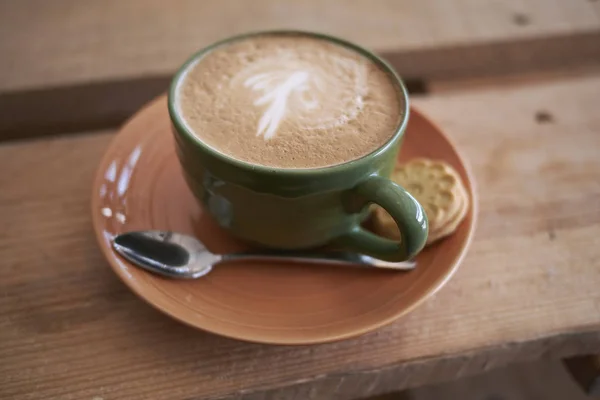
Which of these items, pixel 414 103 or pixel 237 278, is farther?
pixel 414 103

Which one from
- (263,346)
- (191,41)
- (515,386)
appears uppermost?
(191,41)

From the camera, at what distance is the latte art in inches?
22.3

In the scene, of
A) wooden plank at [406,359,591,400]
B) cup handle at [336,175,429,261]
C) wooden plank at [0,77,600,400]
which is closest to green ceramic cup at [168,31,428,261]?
cup handle at [336,175,429,261]

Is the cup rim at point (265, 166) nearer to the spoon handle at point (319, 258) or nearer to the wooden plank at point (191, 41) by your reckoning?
the spoon handle at point (319, 258)

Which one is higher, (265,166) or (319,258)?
(265,166)

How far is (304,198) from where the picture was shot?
0.51 metres

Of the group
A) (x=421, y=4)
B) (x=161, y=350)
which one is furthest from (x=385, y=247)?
(x=421, y=4)

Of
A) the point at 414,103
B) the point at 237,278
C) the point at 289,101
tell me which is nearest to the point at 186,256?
the point at 237,278

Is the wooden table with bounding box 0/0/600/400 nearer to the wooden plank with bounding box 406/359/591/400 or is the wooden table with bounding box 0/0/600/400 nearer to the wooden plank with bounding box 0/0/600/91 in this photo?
the wooden plank with bounding box 0/0/600/91

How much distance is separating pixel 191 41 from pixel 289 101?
1.30 ft

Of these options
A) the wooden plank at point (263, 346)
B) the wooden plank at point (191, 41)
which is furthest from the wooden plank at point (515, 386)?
the wooden plank at point (191, 41)

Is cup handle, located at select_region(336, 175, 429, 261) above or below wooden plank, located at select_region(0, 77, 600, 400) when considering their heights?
above

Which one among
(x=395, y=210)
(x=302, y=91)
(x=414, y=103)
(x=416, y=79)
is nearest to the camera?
(x=395, y=210)

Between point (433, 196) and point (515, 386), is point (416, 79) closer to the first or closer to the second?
point (433, 196)
